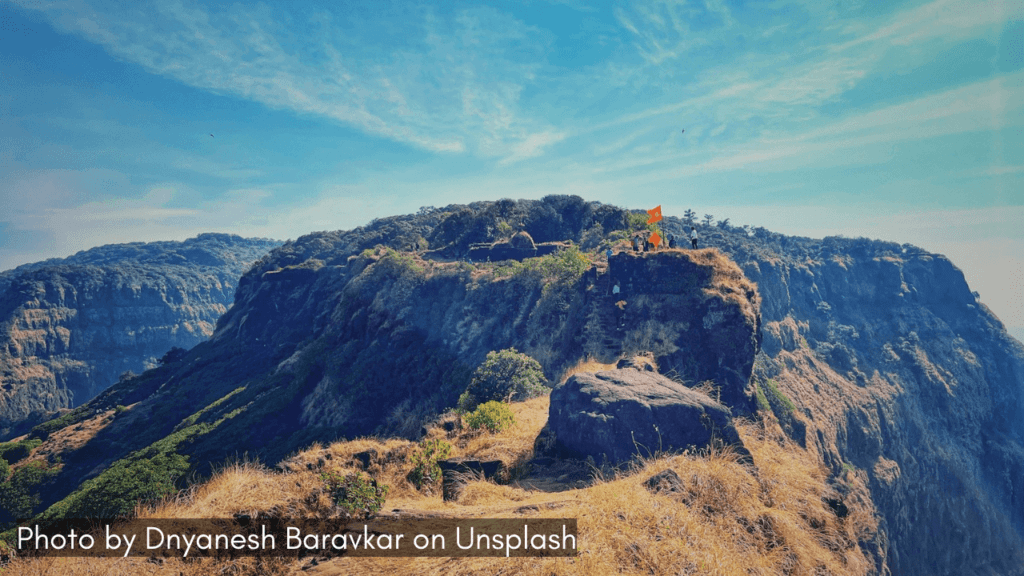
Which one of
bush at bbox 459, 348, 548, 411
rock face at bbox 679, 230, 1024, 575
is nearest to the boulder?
bush at bbox 459, 348, 548, 411

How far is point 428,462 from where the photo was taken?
33.0 ft

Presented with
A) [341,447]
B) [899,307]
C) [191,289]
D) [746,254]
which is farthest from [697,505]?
[191,289]

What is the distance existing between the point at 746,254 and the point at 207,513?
8526 cm

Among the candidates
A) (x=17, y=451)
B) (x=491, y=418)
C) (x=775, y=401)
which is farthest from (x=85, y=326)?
(x=775, y=401)

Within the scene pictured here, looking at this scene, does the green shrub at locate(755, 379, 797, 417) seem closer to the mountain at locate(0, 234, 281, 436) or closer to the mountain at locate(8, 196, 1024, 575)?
the mountain at locate(8, 196, 1024, 575)

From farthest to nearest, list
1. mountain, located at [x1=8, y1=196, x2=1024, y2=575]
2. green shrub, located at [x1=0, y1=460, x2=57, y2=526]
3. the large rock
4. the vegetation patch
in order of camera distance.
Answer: the vegetation patch < green shrub, located at [x1=0, y1=460, x2=57, y2=526] < mountain, located at [x1=8, y1=196, x2=1024, y2=575] < the large rock

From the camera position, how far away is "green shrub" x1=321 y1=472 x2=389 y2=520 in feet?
23.6

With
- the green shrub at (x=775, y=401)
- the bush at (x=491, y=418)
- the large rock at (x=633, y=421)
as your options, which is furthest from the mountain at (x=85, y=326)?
the green shrub at (x=775, y=401)

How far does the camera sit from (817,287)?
82250mm

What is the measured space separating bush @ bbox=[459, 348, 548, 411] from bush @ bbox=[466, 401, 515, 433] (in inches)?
129

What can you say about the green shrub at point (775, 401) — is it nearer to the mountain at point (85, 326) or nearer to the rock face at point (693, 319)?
the rock face at point (693, 319)

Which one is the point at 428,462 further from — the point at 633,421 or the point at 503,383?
the point at 503,383

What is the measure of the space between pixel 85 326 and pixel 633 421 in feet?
543

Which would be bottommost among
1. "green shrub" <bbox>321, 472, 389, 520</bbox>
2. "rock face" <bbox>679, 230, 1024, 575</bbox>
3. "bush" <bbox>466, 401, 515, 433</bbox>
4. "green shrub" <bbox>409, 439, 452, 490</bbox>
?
"rock face" <bbox>679, 230, 1024, 575</bbox>
